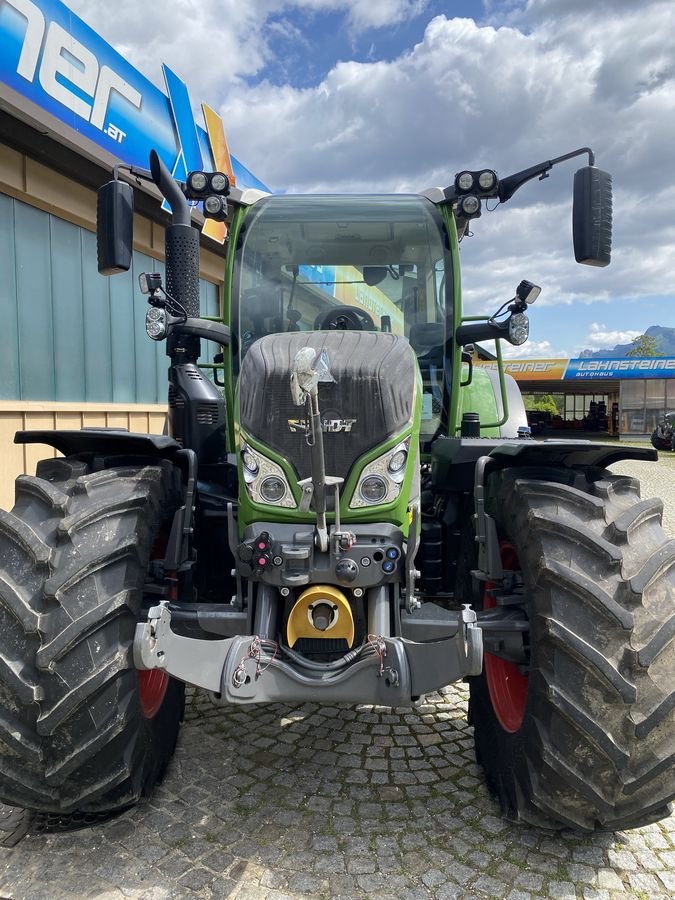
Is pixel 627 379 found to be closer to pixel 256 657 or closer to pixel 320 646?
pixel 320 646

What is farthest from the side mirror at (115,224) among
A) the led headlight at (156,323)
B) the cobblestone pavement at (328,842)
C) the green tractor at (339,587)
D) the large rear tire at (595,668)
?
the cobblestone pavement at (328,842)

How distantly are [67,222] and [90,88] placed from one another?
1.32 m

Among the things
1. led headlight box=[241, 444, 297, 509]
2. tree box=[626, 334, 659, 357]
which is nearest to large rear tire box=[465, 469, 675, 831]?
led headlight box=[241, 444, 297, 509]

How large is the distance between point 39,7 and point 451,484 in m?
5.82

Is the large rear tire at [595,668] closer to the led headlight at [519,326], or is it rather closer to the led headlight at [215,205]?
the led headlight at [519,326]

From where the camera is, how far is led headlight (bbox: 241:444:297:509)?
7.80ft

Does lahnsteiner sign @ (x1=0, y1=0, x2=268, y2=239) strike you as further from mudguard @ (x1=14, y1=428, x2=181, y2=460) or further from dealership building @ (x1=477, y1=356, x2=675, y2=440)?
dealership building @ (x1=477, y1=356, x2=675, y2=440)

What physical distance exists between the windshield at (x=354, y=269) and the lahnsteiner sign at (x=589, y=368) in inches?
1287

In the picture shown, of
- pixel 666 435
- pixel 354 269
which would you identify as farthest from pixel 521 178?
pixel 666 435

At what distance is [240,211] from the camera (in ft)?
11.7

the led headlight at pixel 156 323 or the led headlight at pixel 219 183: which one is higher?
the led headlight at pixel 219 183

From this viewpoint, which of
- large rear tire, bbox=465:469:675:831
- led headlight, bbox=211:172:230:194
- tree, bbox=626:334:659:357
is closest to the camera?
large rear tire, bbox=465:469:675:831

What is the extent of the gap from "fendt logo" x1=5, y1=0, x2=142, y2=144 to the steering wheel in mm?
4342

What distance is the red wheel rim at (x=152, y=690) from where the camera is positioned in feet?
8.38
